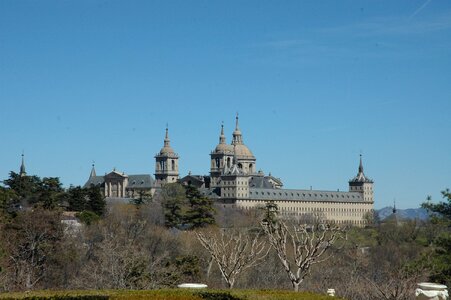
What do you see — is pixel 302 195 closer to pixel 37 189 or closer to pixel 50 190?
pixel 37 189

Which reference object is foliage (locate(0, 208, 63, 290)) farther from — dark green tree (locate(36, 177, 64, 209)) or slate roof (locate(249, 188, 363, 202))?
slate roof (locate(249, 188, 363, 202))

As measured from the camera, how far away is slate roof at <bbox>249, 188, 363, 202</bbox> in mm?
133625

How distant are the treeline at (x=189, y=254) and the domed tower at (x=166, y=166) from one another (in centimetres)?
8537

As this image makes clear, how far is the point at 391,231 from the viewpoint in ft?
222

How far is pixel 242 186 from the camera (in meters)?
131

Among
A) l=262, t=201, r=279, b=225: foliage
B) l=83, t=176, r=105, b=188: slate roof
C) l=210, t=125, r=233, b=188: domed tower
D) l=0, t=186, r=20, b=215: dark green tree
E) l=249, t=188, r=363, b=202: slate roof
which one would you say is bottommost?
l=262, t=201, r=279, b=225: foliage

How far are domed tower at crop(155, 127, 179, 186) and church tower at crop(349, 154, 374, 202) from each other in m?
31.2

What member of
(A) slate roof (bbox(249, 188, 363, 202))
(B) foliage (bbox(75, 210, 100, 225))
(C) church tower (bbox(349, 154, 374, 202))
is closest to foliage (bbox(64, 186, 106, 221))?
(B) foliage (bbox(75, 210, 100, 225))

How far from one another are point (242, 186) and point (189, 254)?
91537 mm

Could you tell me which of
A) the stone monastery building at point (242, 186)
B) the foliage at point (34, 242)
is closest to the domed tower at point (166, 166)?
the stone monastery building at point (242, 186)

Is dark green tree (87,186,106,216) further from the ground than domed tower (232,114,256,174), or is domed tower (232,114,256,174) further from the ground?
domed tower (232,114,256,174)

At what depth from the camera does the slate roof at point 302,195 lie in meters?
134

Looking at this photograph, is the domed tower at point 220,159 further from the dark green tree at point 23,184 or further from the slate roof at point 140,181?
the dark green tree at point 23,184

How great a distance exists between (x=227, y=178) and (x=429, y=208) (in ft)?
357
